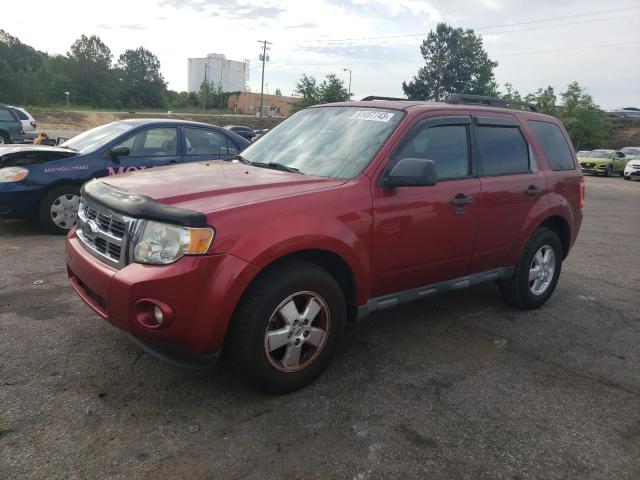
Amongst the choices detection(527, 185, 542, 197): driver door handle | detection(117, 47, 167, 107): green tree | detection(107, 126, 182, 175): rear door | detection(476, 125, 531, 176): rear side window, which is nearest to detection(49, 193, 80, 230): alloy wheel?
detection(107, 126, 182, 175): rear door

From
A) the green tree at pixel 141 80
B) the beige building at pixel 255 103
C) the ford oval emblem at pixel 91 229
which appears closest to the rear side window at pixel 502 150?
the ford oval emblem at pixel 91 229

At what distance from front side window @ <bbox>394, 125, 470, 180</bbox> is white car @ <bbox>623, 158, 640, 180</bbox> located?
964 inches

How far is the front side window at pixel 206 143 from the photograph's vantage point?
7383 millimetres

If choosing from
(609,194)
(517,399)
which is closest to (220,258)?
(517,399)

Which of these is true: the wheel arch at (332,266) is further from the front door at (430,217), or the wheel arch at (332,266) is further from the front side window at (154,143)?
the front side window at (154,143)

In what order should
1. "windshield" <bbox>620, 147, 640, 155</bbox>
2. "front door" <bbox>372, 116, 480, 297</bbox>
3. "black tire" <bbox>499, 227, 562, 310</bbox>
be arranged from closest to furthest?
"front door" <bbox>372, 116, 480, 297</bbox> → "black tire" <bbox>499, 227, 562, 310</bbox> → "windshield" <bbox>620, 147, 640, 155</bbox>

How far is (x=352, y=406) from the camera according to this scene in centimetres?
301

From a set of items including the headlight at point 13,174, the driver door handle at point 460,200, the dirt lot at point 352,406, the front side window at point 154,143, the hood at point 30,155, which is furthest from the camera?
the front side window at point 154,143

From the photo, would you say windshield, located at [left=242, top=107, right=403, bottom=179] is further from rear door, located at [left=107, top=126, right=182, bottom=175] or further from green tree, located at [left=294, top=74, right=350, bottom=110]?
green tree, located at [left=294, top=74, right=350, bottom=110]

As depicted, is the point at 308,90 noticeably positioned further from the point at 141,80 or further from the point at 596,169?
the point at 141,80

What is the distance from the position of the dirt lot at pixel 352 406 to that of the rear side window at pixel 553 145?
1.52 m

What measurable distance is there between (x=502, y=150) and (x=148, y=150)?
477 centimetres

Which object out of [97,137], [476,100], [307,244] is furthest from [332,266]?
[97,137]

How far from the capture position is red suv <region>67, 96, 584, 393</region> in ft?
8.75
